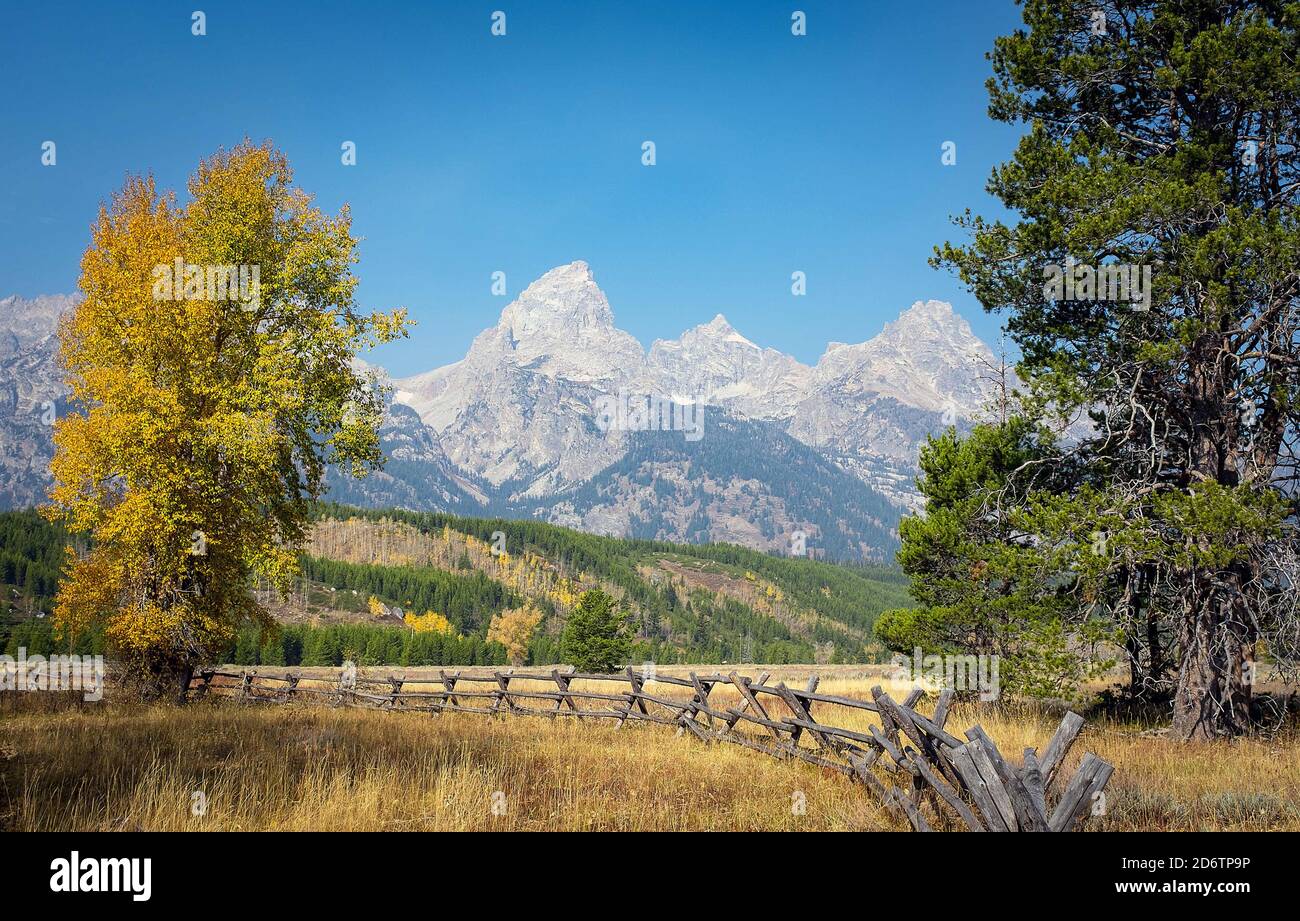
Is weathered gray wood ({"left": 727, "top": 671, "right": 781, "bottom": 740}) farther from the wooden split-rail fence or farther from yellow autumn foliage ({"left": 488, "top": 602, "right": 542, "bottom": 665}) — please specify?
yellow autumn foliage ({"left": 488, "top": 602, "right": 542, "bottom": 665})

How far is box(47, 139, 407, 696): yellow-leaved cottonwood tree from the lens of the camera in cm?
1569

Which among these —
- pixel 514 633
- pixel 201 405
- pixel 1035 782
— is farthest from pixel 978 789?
pixel 514 633

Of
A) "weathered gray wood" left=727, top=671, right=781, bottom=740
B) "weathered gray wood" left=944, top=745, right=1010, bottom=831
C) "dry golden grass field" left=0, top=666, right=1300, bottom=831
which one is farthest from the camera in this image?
"weathered gray wood" left=727, top=671, right=781, bottom=740

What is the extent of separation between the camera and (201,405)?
16.9 meters

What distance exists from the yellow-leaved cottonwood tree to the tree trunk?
16856 mm

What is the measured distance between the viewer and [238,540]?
17078 millimetres

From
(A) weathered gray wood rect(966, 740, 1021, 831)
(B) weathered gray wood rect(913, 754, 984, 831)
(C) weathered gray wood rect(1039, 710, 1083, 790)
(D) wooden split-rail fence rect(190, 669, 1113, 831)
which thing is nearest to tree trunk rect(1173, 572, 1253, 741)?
(D) wooden split-rail fence rect(190, 669, 1113, 831)

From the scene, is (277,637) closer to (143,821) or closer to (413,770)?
(413,770)

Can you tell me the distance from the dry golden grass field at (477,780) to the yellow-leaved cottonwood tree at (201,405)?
3275 mm

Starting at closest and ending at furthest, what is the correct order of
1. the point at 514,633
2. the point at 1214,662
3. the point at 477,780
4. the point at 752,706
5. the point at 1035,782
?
the point at 1035,782 < the point at 477,780 < the point at 1214,662 < the point at 752,706 < the point at 514,633

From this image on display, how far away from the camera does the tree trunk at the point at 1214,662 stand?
12.8 meters

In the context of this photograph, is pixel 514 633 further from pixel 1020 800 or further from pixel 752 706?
pixel 1020 800

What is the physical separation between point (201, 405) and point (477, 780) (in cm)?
1234
